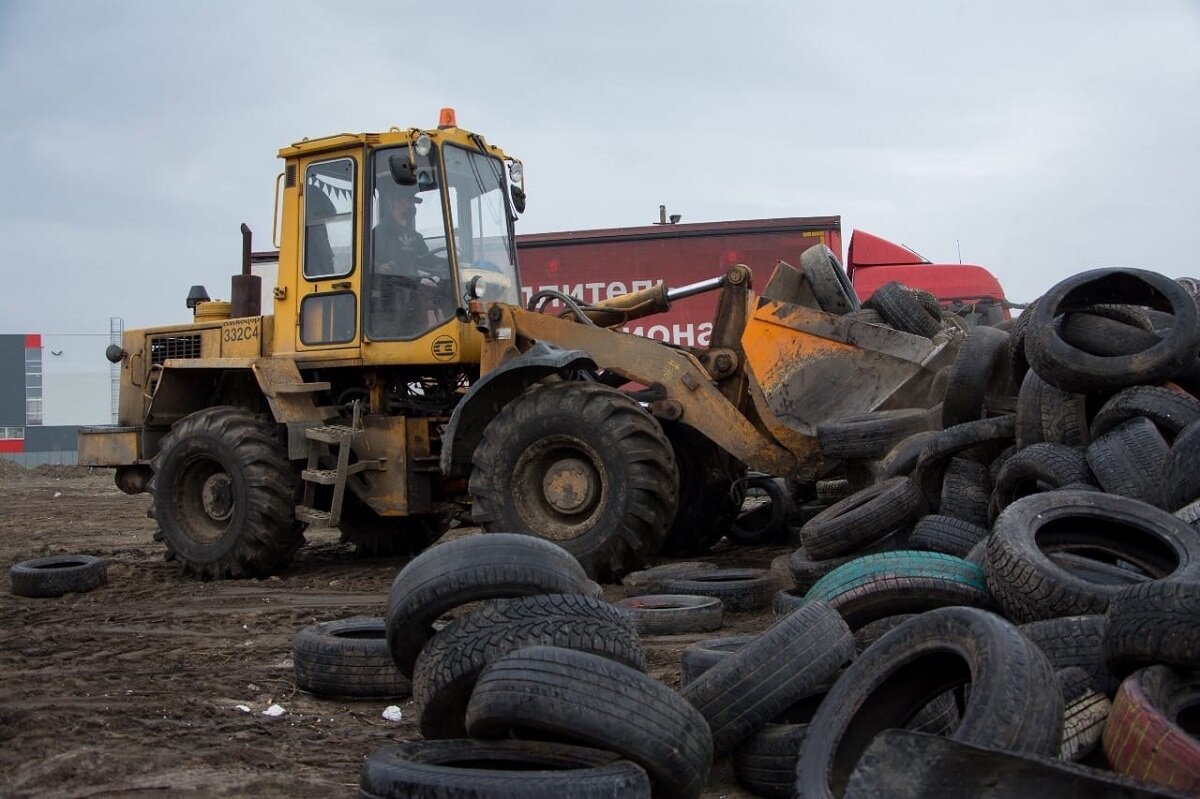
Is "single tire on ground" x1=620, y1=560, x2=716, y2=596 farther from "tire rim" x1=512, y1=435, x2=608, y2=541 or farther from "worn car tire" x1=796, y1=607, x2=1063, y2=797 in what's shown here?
"worn car tire" x1=796, y1=607, x2=1063, y2=797

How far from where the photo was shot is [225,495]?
882cm

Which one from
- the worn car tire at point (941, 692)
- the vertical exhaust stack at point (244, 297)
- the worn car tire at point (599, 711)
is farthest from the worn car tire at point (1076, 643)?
the vertical exhaust stack at point (244, 297)

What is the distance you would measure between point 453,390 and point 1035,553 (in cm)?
559

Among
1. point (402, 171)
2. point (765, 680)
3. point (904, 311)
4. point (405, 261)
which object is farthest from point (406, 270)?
point (765, 680)

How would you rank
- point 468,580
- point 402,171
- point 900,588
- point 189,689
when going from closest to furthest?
point 468,580 → point 900,588 → point 189,689 → point 402,171

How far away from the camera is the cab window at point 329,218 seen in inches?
340

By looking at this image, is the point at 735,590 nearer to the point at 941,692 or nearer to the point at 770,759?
the point at 770,759

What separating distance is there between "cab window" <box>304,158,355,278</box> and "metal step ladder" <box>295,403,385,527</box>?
44.1 inches

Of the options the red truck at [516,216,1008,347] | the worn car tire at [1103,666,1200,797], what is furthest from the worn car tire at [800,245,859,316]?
the red truck at [516,216,1008,347]

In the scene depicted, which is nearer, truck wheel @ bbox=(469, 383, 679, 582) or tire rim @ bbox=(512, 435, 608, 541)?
truck wheel @ bbox=(469, 383, 679, 582)

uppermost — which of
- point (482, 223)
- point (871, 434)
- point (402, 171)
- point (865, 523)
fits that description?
point (402, 171)

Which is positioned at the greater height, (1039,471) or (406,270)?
(406,270)

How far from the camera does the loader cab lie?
332 inches

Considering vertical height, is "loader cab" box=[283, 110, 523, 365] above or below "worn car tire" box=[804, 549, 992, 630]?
above
